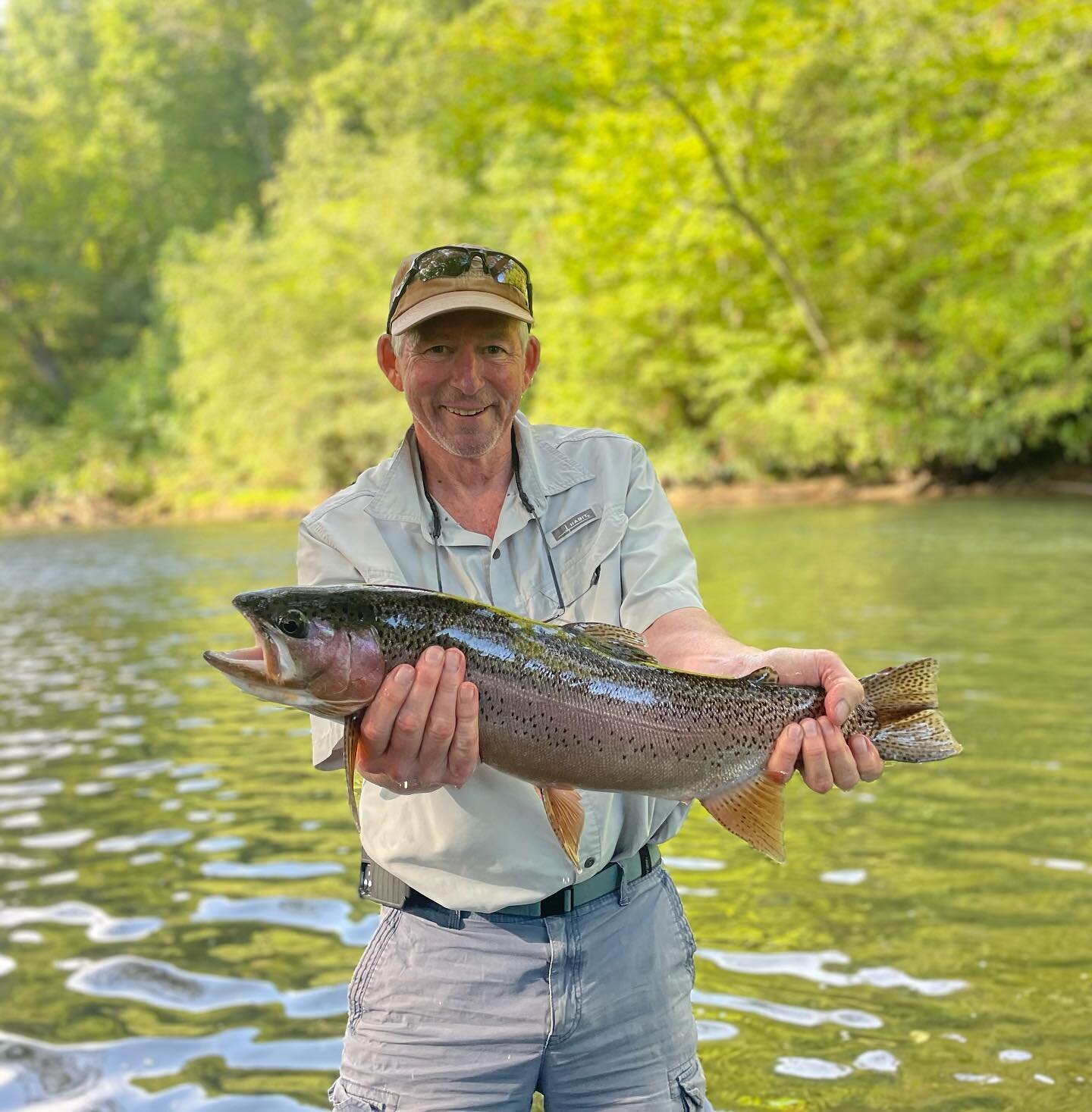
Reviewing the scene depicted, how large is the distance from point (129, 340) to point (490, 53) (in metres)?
33.9

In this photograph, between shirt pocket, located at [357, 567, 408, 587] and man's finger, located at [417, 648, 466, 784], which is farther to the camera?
shirt pocket, located at [357, 567, 408, 587]

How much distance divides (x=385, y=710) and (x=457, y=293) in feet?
3.29

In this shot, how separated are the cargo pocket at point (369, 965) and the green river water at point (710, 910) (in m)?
1.98

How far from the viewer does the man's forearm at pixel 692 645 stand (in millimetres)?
3018

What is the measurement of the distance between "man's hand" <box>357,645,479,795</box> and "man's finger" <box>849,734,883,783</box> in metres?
0.85

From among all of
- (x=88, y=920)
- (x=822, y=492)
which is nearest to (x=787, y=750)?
(x=88, y=920)

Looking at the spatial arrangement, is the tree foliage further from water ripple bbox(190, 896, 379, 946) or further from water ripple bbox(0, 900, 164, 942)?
water ripple bbox(0, 900, 164, 942)

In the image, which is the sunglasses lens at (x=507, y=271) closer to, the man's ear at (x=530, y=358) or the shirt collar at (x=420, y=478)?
the man's ear at (x=530, y=358)

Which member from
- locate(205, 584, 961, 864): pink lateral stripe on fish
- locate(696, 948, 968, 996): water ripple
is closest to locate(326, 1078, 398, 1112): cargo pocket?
locate(205, 584, 961, 864): pink lateral stripe on fish

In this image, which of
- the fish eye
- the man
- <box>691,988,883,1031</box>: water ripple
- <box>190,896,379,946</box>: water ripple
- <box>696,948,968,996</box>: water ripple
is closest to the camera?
the fish eye

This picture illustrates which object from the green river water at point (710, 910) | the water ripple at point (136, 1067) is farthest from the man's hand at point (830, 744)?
the water ripple at point (136, 1067)

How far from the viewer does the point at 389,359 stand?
327 cm

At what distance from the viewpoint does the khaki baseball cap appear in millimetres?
2959

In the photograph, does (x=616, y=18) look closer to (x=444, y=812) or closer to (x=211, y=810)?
(x=211, y=810)
